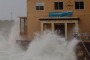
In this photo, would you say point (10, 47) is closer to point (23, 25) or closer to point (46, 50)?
point (23, 25)

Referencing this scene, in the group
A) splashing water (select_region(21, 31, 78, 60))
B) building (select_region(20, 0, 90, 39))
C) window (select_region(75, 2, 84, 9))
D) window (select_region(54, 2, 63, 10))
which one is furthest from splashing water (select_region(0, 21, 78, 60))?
window (select_region(75, 2, 84, 9))

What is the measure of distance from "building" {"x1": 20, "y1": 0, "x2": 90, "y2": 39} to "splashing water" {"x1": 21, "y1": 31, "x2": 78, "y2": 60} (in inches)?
147

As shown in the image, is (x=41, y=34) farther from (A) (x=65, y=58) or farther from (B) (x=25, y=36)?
(A) (x=65, y=58)

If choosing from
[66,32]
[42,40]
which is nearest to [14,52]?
[42,40]

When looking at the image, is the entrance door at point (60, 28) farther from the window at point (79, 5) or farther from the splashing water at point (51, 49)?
the splashing water at point (51, 49)

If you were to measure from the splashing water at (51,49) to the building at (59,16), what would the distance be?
374 cm

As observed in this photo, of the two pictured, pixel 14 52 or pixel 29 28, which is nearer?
pixel 14 52

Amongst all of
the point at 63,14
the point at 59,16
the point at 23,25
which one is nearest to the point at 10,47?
the point at 23,25

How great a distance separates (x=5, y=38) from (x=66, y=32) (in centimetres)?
959

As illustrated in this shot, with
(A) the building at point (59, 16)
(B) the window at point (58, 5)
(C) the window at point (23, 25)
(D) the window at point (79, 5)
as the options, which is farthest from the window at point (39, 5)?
(D) the window at point (79, 5)

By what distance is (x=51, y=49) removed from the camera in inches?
1417

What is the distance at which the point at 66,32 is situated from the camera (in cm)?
4169

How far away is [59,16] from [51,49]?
730 centimetres

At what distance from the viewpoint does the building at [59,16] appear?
4188 centimetres
